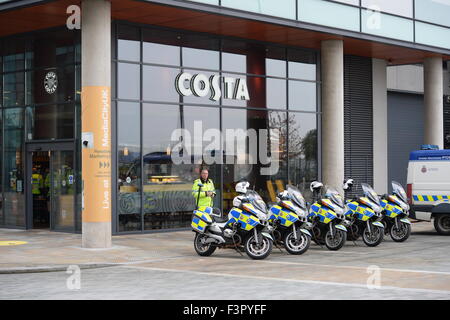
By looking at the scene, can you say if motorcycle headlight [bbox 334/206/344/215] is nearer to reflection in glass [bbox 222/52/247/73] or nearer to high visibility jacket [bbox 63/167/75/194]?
high visibility jacket [bbox 63/167/75/194]

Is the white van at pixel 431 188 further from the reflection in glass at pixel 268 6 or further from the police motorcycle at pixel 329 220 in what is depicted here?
the reflection in glass at pixel 268 6

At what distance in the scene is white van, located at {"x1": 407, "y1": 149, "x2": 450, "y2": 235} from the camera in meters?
19.5

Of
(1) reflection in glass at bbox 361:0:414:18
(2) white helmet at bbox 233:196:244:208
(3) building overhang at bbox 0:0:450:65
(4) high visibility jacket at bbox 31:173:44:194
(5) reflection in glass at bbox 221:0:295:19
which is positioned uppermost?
(1) reflection in glass at bbox 361:0:414:18

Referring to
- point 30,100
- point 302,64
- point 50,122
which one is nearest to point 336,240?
point 50,122

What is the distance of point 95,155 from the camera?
16.4 metres

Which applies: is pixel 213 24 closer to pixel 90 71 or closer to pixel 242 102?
pixel 242 102

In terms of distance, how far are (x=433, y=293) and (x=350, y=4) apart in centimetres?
1434

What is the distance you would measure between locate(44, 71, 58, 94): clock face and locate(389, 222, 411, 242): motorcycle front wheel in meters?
9.87

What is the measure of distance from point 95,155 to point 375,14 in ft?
A: 36.8

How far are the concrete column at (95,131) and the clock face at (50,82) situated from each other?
3814 mm

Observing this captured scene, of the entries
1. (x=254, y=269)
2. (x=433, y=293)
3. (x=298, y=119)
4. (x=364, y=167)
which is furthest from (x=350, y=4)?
(x=433, y=293)

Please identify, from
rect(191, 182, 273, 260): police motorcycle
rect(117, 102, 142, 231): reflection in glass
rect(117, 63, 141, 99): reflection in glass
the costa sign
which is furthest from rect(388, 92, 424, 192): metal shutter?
rect(191, 182, 273, 260): police motorcycle

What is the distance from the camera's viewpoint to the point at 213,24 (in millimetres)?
20219

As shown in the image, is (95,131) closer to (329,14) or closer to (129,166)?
(129,166)
